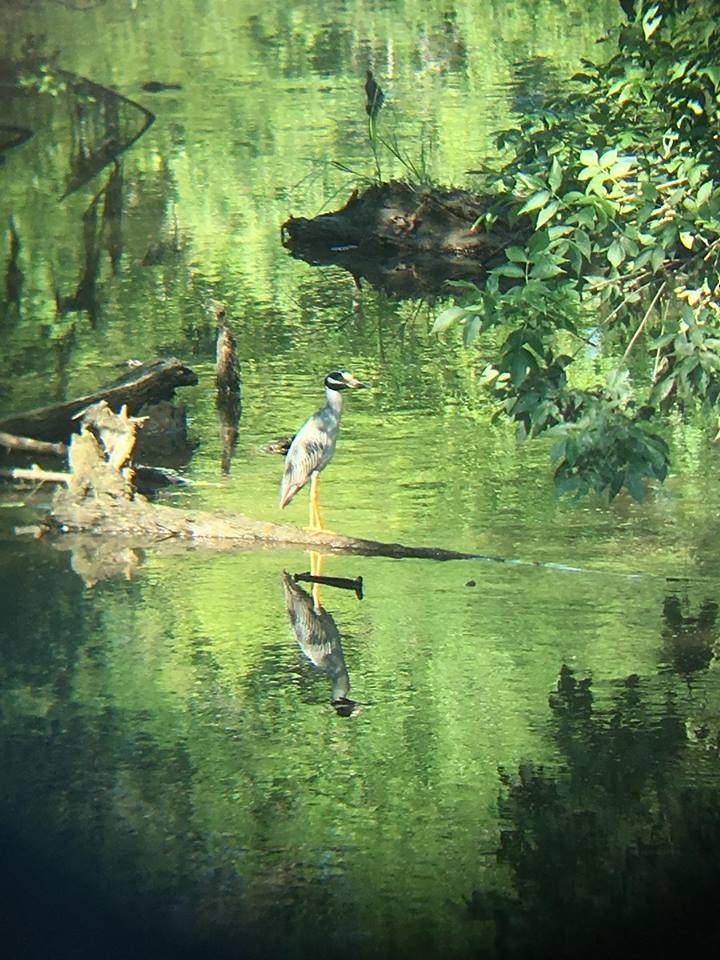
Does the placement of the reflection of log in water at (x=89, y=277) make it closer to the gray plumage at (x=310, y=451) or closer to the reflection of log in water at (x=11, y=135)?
the reflection of log in water at (x=11, y=135)

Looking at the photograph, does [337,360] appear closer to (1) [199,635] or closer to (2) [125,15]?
(1) [199,635]

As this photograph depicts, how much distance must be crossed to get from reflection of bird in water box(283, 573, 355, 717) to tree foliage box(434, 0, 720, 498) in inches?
28.7

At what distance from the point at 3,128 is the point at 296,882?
1068 cm


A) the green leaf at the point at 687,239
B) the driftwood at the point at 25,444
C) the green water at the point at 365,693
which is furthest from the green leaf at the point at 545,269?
the driftwood at the point at 25,444

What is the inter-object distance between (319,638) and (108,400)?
77.8 inches

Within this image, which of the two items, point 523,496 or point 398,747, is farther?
point 523,496

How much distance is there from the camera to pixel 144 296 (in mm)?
9289

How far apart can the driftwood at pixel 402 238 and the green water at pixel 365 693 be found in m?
1.05

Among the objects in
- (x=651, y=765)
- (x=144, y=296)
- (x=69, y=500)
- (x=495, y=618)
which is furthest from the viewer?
(x=144, y=296)

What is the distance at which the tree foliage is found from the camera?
459 centimetres

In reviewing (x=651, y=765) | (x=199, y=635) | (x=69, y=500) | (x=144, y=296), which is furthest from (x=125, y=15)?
(x=651, y=765)

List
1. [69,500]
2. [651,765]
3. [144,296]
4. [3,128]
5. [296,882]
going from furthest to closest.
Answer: [3,128]
[144,296]
[69,500]
[651,765]
[296,882]

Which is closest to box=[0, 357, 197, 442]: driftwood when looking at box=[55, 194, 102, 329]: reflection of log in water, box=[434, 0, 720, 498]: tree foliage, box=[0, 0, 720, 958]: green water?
box=[0, 0, 720, 958]: green water

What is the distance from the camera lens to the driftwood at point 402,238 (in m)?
9.88
